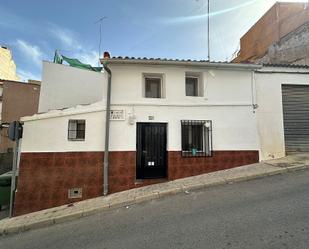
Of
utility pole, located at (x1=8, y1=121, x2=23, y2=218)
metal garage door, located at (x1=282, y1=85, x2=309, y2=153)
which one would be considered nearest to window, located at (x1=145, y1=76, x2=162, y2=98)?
utility pole, located at (x1=8, y1=121, x2=23, y2=218)

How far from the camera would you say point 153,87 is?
8.37 m

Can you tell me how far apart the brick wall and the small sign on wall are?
119 cm

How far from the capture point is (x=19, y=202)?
6.93 m

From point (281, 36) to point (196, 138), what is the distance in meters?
12.2

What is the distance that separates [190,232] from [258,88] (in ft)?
21.4

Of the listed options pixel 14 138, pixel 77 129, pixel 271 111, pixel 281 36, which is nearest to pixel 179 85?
pixel 271 111

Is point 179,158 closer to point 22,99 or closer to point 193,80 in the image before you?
point 193,80

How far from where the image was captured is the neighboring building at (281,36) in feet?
42.8

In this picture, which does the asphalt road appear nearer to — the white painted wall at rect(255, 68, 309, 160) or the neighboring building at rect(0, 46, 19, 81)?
the white painted wall at rect(255, 68, 309, 160)

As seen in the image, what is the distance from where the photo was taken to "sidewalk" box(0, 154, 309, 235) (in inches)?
230

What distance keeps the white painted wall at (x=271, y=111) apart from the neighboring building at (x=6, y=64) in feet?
74.4

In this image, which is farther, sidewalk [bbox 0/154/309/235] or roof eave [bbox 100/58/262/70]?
roof eave [bbox 100/58/262/70]

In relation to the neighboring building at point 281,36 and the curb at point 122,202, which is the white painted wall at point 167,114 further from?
the neighboring building at point 281,36

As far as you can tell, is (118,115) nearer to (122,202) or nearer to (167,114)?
(167,114)
